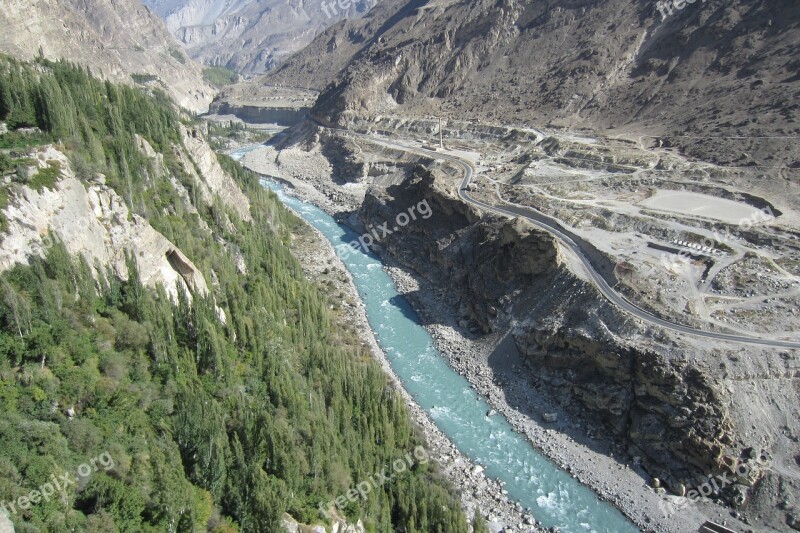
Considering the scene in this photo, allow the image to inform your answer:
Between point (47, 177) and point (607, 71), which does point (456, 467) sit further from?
point (607, 71)

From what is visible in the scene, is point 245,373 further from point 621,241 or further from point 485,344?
point 621,241

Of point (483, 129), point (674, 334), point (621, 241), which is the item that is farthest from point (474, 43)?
point (674, 334)

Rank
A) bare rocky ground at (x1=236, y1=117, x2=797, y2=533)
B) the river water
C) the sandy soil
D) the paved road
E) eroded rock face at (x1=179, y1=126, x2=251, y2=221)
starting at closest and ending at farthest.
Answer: bare rocky ground at (x1=236, y1=117, x2=797, y2=533) → the sandy soil → the river water → the paved road → eroded rock face at (x1=179, y1=126, x2=251, y2=221)

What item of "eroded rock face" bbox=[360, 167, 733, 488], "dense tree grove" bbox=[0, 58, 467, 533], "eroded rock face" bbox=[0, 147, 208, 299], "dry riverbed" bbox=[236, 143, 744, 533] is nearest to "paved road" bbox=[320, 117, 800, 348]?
"eroded rock face" bbox=[360, 167, 733, 488]

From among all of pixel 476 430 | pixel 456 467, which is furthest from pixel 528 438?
pixel 456 467

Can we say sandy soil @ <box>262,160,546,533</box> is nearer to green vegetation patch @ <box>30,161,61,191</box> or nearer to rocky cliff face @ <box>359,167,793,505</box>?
rocky cliff face @ <box>359,167,793,505</box>
